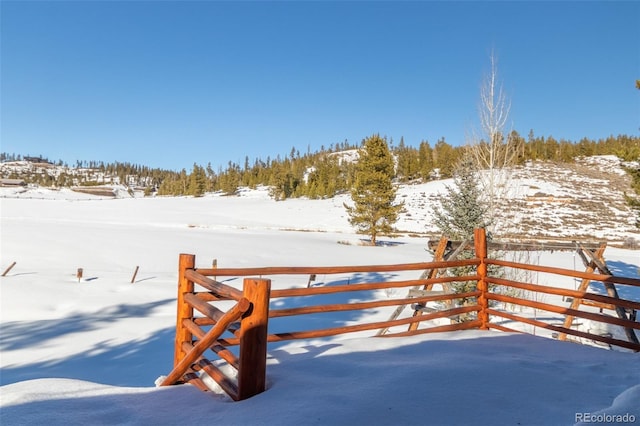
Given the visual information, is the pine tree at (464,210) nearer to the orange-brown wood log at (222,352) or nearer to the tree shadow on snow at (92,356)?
the tree shadow on snow at (92,356)

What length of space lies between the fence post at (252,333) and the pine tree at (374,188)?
92.8ft

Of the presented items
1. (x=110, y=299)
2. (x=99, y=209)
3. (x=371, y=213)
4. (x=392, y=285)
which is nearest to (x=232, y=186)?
(x=99, y=209)

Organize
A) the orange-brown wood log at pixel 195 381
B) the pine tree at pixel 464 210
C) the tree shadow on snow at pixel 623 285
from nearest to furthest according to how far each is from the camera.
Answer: the orange-brown wood log at pixel 195 381
the pine tree at pixel 464 210
the tree shadow on snow at pixel 623 285

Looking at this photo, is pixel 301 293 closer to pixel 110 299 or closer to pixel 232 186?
pixel 110 299

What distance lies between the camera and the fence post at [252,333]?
9.65 feet

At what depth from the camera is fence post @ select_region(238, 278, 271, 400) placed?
2.94 meters

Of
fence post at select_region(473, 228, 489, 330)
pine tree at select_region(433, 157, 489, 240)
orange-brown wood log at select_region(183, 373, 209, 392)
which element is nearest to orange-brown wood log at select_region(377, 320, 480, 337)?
fence post at select_region(473, 228, 489, 330)

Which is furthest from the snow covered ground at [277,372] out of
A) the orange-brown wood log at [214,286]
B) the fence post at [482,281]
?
the orange-brown wood log at [214,286]

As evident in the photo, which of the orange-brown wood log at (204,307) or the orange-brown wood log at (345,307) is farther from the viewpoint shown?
the orange-brown wood log at (345,307)

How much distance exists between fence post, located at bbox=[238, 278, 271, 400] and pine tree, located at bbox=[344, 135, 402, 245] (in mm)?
28295

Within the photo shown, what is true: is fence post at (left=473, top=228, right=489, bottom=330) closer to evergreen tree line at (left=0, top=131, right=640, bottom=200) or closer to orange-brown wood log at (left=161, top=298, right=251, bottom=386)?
orange-brown wood log at (left=161, top=298, right=251, bottom=386)

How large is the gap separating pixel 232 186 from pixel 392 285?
306ft

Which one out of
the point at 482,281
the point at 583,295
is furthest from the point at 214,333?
the point at 583,295

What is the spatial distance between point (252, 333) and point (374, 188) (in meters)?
28.5
